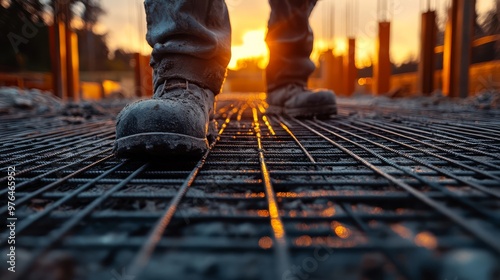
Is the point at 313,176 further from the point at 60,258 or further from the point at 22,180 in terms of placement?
the point at 22,180

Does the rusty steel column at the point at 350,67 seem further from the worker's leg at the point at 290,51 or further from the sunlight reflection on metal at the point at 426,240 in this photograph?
the sunlight reflection on metal at the point at 426,240

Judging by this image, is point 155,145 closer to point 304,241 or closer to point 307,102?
point 304,241

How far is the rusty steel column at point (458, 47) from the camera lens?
531 centimetres

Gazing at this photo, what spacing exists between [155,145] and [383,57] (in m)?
8.76

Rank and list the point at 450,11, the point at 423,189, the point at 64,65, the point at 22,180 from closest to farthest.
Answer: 1. the point at 423,189
2. the point at 22,180
3. the point at 450,11
4. the point at 64,65

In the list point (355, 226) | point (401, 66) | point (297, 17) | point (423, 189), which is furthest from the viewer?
point (401, 66)

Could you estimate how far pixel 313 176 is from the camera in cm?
82

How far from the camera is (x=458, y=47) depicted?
216 inches

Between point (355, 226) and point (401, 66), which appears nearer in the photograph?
point (355, 226)

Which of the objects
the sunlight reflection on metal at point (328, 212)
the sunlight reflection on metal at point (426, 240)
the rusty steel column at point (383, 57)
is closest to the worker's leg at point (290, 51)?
the sunlight reflection on metal at point (328, 212)

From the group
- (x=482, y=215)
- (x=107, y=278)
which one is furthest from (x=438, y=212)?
(x=107, y=278)

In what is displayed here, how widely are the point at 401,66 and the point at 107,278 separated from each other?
18.4 m

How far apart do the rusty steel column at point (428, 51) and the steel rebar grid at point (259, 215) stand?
666cm

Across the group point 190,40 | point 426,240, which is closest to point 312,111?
point 190,40
